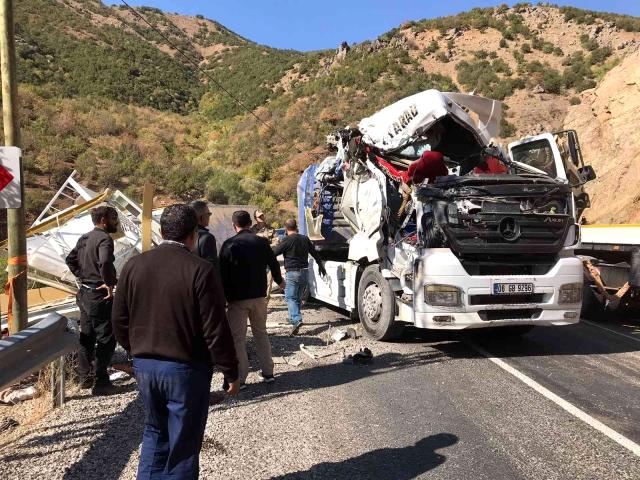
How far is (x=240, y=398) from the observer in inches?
202

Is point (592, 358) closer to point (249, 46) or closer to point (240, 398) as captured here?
point (240, 398)

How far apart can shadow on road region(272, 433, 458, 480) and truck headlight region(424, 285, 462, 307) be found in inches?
89.8

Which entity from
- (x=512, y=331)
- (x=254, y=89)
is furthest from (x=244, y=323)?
(x=254, y=89)

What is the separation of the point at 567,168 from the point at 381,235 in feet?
9.55

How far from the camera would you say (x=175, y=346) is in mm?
2727

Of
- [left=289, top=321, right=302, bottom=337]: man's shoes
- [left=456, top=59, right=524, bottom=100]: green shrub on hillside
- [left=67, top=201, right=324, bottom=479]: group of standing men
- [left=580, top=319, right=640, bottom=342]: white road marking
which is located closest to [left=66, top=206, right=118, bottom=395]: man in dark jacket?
[left=67, top=201, right=324, bottom=479]: group of standing men

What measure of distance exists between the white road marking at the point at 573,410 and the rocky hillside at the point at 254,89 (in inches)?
592

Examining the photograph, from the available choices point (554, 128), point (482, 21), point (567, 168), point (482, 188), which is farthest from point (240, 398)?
point (482, 21)

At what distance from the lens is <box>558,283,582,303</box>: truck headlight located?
6.39 metres

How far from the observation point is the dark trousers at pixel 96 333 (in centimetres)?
514

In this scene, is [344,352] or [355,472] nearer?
[355,472]

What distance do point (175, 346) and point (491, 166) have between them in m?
6.33

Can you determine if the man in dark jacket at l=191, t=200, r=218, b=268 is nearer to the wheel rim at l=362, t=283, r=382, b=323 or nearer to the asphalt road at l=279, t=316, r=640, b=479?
the asphalt road at l=279, t=316, r=640, b=479

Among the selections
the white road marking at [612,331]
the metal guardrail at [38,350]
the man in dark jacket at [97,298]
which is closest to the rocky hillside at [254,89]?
the white road marking at [612,331]
